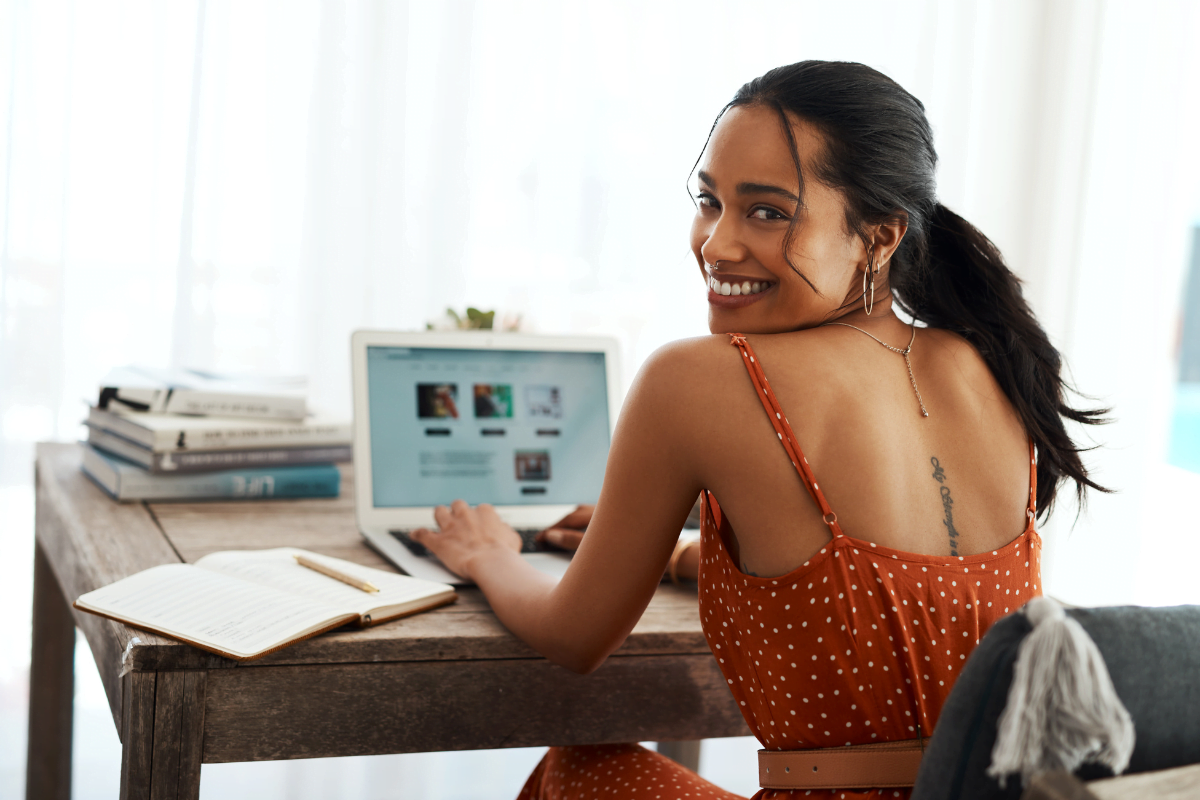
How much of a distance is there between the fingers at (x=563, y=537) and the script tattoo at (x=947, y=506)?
0.51 meters

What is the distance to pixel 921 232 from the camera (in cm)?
98

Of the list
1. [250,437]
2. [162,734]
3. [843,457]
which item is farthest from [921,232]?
[250,437]

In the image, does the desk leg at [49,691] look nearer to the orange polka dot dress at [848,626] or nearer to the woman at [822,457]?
the woman at [822,457]

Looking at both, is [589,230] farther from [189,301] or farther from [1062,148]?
[1062,148]

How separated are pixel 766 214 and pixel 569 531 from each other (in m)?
0.52

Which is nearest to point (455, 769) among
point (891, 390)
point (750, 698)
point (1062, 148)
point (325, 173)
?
point (325, 173)

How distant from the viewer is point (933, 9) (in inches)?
95.2

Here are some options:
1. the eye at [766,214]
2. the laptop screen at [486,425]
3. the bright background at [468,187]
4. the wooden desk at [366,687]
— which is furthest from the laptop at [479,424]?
the bright background at [468,187]

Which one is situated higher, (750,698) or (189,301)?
(189,301)

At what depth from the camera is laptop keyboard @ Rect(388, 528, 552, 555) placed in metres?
1.22

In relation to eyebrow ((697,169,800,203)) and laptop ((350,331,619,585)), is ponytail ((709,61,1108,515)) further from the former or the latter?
laptop ((350,331,619,585))

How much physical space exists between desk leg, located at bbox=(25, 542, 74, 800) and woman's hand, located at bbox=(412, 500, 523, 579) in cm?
77

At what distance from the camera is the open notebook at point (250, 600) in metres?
0.86

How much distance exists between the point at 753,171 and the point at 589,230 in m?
1.38
